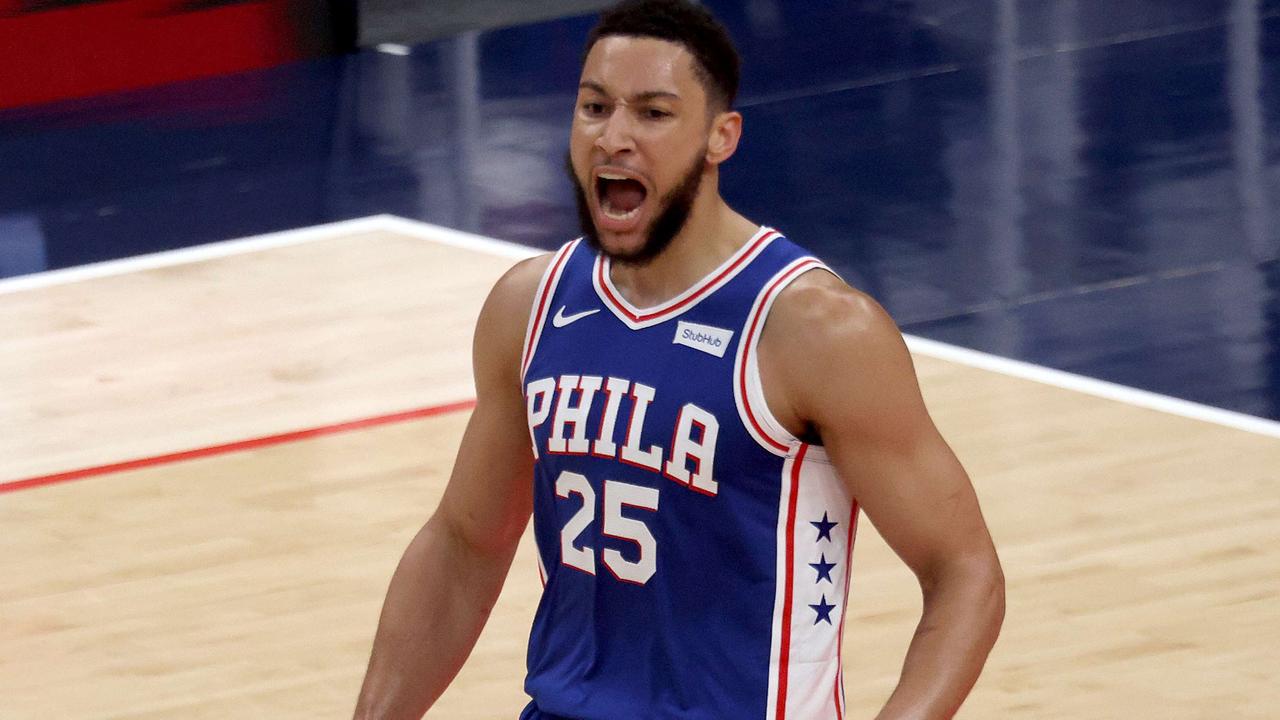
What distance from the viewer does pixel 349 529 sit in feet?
19.9

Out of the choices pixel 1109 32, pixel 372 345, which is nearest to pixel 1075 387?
pixel 372 345

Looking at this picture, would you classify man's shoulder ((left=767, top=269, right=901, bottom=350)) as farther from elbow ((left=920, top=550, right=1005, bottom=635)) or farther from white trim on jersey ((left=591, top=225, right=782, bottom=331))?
elbow ((left=920, top=550, right=1005, bottom=635))

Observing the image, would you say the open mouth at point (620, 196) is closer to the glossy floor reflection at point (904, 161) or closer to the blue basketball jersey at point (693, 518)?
the blue basketball jersey at point (693, 518)

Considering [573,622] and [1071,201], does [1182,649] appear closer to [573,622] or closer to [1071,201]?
[573,622]

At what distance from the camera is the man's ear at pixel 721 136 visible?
2875 mm

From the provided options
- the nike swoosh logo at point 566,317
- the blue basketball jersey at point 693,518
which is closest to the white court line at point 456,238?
the nike swoosh logo at point 566,317

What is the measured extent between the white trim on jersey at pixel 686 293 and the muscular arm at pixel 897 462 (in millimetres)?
84

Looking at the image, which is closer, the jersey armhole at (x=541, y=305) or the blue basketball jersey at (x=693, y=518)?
the blue basketball jersey at (x=693, y=518)

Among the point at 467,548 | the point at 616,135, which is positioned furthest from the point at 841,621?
the point at 616,135

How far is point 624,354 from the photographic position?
2973mm

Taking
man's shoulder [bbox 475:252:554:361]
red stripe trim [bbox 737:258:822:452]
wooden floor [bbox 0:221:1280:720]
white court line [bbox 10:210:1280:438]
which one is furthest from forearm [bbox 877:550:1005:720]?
white court line [bbox 10:210:1280:438]

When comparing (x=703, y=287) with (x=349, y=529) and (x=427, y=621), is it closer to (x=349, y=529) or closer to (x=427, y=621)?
(x=427, y=621)

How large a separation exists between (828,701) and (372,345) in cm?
482

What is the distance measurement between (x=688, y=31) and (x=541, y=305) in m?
0.45
